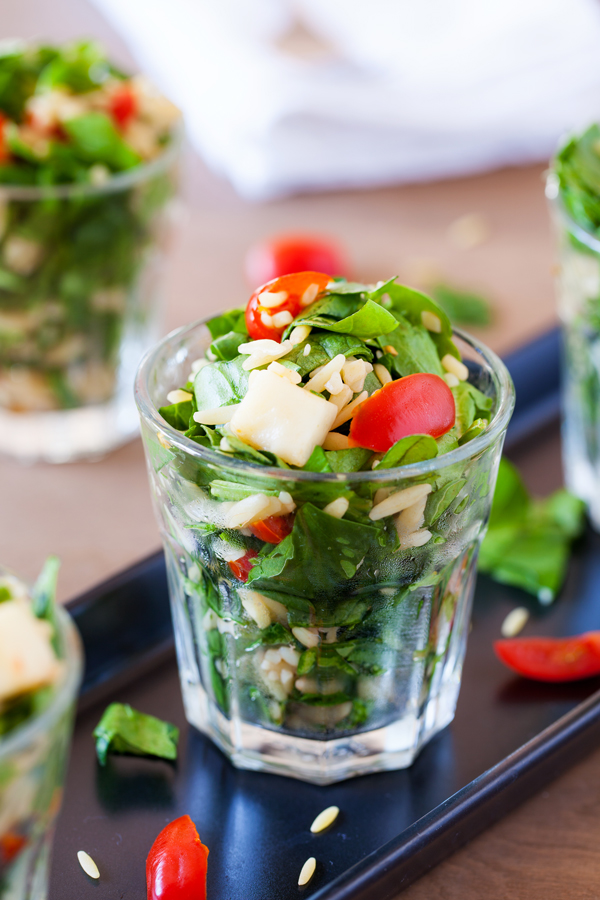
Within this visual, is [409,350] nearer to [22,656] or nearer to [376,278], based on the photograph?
[22,656]

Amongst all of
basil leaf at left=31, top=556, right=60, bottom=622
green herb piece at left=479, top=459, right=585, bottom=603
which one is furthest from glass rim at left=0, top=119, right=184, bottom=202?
basil leaf at left=31, top=556, right=60, bottom=622

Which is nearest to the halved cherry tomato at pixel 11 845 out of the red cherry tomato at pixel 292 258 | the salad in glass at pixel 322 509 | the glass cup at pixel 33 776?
the glass cup at pixel 33 776

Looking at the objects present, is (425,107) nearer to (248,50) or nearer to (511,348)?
(248,50)

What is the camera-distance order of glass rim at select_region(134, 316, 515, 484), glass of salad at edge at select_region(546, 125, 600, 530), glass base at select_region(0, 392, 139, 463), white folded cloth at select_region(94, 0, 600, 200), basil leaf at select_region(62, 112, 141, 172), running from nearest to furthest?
glass rim at select_region(134, 316, 515, 484) < glass of salad at edge at select_region(546, 125, 600, 530) < basil leaf at select_region(62, 112, 141, 172) < glass base at select_region(0, 392, 139, 463) < white folded cloth at select_region(94, 0, 600, 200)

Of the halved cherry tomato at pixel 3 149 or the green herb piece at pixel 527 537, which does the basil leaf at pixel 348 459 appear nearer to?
the green herb piece at pixel 527 537

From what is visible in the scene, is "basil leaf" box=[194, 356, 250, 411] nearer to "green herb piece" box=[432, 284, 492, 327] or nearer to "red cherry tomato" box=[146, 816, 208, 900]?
"red cherry tomato" box=[146, 816, 208, 900]

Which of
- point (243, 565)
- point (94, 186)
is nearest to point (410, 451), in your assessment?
point (243, 565)

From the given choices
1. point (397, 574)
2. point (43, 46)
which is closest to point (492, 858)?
point (397, 574)
